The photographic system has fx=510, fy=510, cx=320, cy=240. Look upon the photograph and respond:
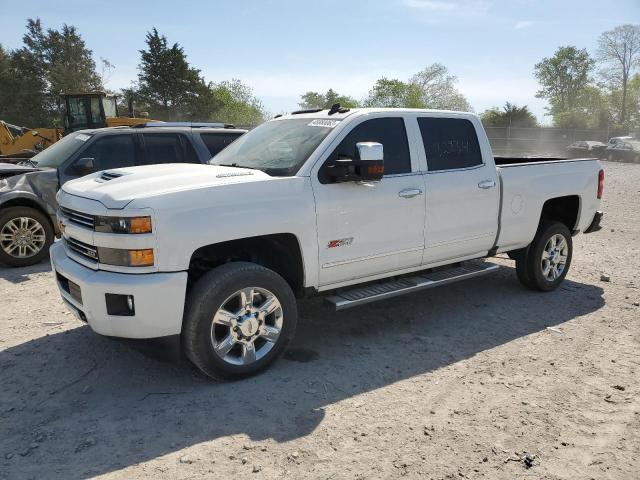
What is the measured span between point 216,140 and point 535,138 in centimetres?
4043

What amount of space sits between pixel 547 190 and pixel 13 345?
5.46 m

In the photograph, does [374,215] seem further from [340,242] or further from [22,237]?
[22,237]

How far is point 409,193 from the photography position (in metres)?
4.41

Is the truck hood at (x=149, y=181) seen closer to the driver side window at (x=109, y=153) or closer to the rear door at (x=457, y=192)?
the rear door at (x=457, y=192)

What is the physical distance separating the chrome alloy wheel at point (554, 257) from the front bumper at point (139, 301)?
426 cm

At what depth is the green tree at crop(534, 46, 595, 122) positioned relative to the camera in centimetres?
8094

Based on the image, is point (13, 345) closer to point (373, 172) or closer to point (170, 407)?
point (170, 407)

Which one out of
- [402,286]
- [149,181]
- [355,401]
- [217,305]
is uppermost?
[149,181]

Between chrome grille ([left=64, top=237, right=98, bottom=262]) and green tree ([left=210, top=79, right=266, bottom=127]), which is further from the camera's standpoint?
green tree ([left=210, top=79, right=266, bottom=127])

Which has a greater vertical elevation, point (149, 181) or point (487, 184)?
point (149, 181)

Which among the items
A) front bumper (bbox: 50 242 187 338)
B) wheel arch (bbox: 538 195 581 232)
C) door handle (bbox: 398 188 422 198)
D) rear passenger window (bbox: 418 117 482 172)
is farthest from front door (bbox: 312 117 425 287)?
wheel arch (bbox: 538 195 581 232)

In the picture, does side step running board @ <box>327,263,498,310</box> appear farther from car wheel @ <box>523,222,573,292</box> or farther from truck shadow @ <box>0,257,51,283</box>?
truck shadow @ <box>0,257,51,283</box>

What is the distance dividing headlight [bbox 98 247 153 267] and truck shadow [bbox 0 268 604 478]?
968 millimetres

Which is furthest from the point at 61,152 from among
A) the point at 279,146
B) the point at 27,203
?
the point at 279,146
